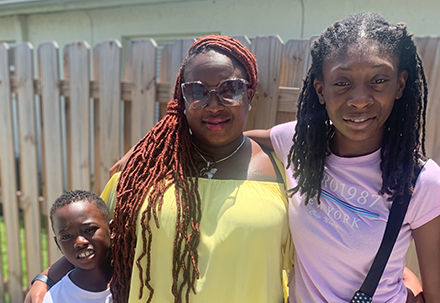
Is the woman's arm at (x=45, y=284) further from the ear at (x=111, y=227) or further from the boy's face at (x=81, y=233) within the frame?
the ear at (x=111, y=227)

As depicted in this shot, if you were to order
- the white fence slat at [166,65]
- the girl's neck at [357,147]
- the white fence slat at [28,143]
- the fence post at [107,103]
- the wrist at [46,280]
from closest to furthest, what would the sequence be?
the girl's neck at [357,147]
the wrist at [46,280]
the white fence slat at [166,65]
the fence post at [107,103]
the white fence slat at [28,143]

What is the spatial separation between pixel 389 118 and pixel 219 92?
789 millimetres

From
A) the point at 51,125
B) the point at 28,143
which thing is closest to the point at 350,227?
the point at 51,125

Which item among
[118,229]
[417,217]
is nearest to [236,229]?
[118,229]

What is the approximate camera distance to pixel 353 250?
1.34 m

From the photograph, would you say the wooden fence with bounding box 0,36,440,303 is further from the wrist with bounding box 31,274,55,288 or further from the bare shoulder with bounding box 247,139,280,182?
the wrist with bounding box 31,274,55,288

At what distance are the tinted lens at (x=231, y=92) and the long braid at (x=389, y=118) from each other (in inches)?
13.3

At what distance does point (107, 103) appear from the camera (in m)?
2.71

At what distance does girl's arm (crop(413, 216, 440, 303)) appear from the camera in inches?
50.8

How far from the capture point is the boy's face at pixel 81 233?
1.66 metres

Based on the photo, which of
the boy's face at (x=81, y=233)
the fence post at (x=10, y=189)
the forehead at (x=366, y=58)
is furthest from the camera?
the fence post at (x=10, y=189)

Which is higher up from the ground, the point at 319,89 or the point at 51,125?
the point at 319,89

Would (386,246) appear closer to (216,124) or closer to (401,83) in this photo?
(401,83)

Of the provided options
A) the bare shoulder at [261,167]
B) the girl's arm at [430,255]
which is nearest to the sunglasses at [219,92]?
the bare shoulder at [261,167]
